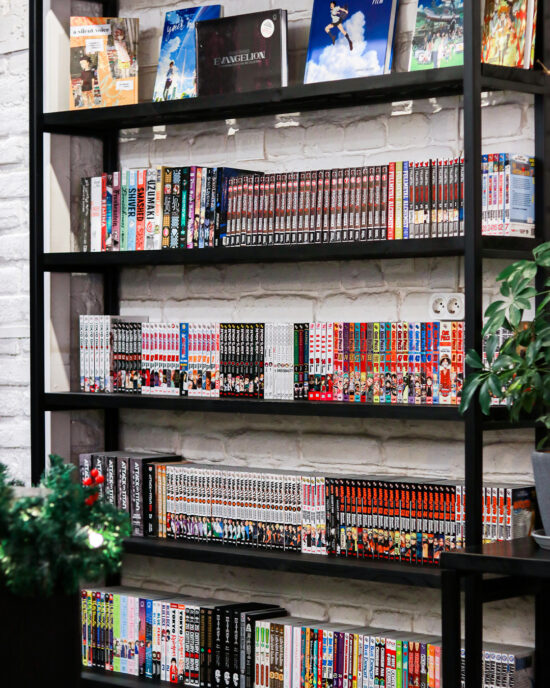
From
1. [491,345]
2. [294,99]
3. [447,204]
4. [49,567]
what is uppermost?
[294,99]

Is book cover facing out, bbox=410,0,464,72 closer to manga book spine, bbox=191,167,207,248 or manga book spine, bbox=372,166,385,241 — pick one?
manga book spine, bbox=372,166,385,241

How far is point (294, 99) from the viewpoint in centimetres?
301

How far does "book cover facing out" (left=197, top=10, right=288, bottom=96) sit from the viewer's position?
3102 mm

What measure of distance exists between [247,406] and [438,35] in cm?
107

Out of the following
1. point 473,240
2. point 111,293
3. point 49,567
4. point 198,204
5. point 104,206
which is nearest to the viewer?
point 49,567

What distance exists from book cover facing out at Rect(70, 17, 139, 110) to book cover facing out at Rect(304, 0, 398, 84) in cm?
65

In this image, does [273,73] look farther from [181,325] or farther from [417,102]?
[181,325]

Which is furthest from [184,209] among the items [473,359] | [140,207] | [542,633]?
[542,633]

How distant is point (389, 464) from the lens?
124 inches

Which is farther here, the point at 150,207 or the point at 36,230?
the point at 36,230

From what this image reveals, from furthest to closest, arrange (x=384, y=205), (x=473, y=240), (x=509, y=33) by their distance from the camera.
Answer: (x=384, y=205)
(x=509, y=33)
(x=473, y=240)

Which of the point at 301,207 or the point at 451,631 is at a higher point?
the point at 301,207

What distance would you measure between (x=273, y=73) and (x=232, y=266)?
0.62 m

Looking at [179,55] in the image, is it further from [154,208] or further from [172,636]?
[172,636]
